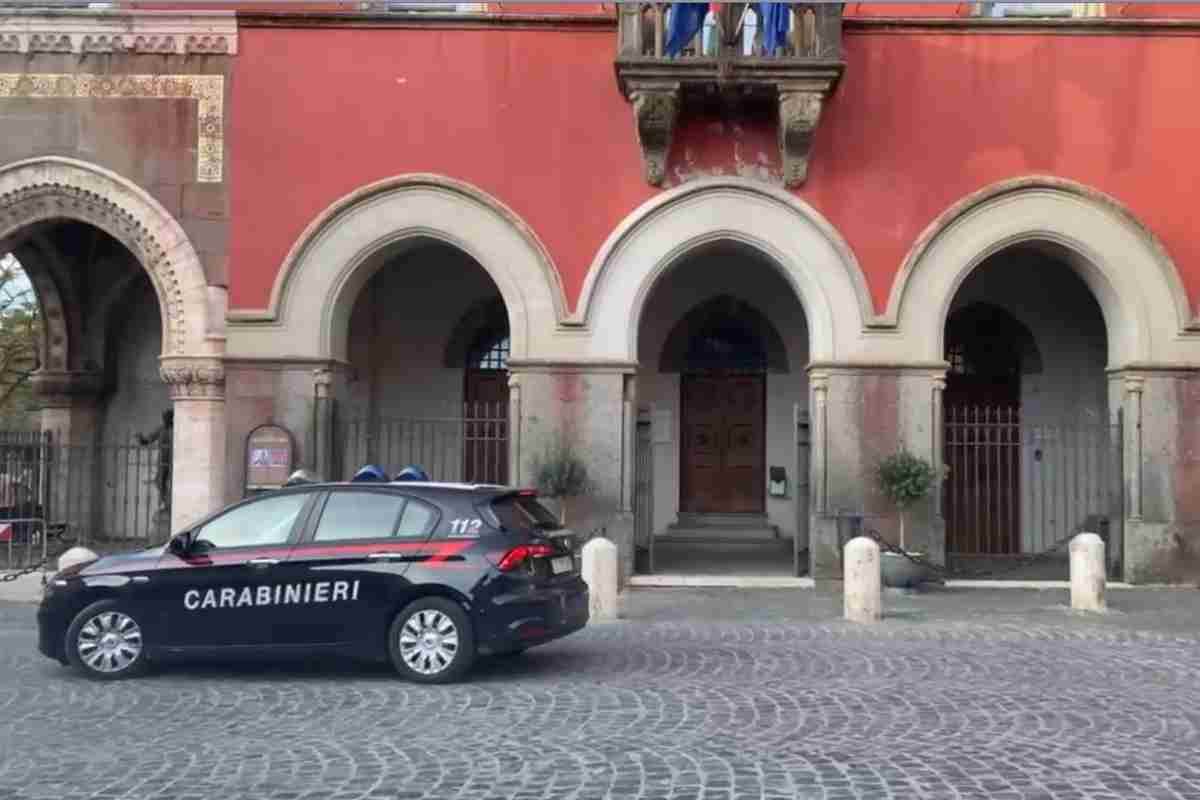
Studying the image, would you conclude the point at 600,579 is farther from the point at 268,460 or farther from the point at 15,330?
the point at 15,330

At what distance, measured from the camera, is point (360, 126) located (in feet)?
50.2

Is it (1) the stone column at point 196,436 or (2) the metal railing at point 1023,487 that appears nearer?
(1) the stone column at point 196,436

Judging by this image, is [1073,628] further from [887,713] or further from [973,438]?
[973,438]

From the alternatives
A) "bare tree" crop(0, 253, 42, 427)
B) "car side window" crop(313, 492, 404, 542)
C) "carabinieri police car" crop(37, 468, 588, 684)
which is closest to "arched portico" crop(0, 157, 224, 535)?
"carabinieri police car" crop(37, 468, 588, 684)

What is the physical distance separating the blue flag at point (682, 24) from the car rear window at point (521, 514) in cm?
675

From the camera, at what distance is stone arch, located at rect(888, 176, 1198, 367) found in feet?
48.5

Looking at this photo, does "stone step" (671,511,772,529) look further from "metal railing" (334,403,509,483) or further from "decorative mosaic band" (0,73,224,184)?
"decorative mosaic band" (0,73,224,184)

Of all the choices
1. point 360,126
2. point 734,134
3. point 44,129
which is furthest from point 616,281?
point 44,129

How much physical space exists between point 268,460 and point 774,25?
8388 millimetres

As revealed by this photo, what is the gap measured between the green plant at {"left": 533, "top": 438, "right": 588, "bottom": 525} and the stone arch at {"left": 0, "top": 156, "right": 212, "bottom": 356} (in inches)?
183

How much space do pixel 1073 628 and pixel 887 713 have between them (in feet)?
15.6

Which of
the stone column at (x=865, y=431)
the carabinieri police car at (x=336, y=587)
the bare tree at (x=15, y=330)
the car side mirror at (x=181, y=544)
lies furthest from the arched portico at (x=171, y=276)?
the bare tree at (x=15, y=330)

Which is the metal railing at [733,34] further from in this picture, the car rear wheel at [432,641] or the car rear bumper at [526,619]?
the car rear wheel at [432,641]

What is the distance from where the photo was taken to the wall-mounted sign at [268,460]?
15016 millimetres
